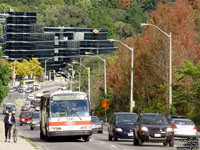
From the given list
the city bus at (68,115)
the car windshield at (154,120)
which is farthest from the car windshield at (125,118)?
the car windshield at (154,120)

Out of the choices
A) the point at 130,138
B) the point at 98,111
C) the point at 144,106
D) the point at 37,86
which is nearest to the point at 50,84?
the point at 37,86

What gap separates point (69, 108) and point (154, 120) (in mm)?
5145

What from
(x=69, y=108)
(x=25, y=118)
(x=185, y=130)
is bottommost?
(x=25, y=118)

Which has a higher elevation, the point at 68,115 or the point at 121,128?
the point at 68,115

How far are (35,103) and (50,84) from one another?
2562 inches

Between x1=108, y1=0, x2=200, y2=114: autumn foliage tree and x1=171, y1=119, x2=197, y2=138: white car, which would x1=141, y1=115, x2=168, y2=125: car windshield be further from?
x1=108, y1=0, x2=200, y2=114: autumn foliage tree

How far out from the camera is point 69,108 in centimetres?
3675

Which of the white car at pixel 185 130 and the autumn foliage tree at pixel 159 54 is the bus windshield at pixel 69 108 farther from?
the autumn foliage tree at pixel 159 54

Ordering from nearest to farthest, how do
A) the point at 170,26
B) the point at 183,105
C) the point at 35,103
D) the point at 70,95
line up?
the point at 70,95
the point at 183,105
the point at 170,26
the point at 35,103

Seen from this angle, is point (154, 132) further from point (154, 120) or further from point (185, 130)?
point (185, 130)

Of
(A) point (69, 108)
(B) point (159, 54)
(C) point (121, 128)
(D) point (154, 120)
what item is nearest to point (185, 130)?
(C) point (121, 128)

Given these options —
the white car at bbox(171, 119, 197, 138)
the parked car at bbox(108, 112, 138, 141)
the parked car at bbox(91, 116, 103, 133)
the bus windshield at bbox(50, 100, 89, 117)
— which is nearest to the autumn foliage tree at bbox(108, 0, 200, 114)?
the parked car at bbox(91, 116, 103, 133)

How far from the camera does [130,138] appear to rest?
38906mm

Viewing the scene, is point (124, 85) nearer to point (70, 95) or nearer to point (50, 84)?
Answer: point (70, 95)
